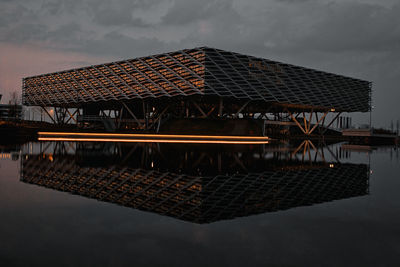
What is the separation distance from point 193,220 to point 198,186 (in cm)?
372

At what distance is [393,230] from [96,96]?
70781 mm

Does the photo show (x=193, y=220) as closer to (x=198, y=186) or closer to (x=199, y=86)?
(x=198, y=186)

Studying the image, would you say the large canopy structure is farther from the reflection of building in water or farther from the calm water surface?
the calm water surface

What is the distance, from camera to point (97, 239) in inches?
217

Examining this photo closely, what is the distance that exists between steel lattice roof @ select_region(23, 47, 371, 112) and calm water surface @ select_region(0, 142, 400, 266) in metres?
42.5

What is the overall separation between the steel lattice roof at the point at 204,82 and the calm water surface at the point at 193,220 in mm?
42517

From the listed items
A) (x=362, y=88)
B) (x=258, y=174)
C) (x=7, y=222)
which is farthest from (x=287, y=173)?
(x=362, y=88)

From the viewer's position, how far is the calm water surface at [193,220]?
4.88 metres

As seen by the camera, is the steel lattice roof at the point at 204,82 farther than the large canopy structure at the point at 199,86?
No

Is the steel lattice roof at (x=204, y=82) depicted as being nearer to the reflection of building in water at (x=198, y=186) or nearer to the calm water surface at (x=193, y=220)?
the reflection of building in water at (x=198, y=186)

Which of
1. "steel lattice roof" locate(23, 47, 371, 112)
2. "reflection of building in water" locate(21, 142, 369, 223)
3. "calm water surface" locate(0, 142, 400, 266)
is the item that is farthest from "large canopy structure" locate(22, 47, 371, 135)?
"calm water surface" locate(0, 142, 400, 266)

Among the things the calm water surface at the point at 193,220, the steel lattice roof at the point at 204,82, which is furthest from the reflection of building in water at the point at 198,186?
the steel lattice roof at the point at 204,82

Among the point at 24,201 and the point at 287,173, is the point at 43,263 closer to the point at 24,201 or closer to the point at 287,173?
the point at 24,201

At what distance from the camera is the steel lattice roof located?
54969 mm
